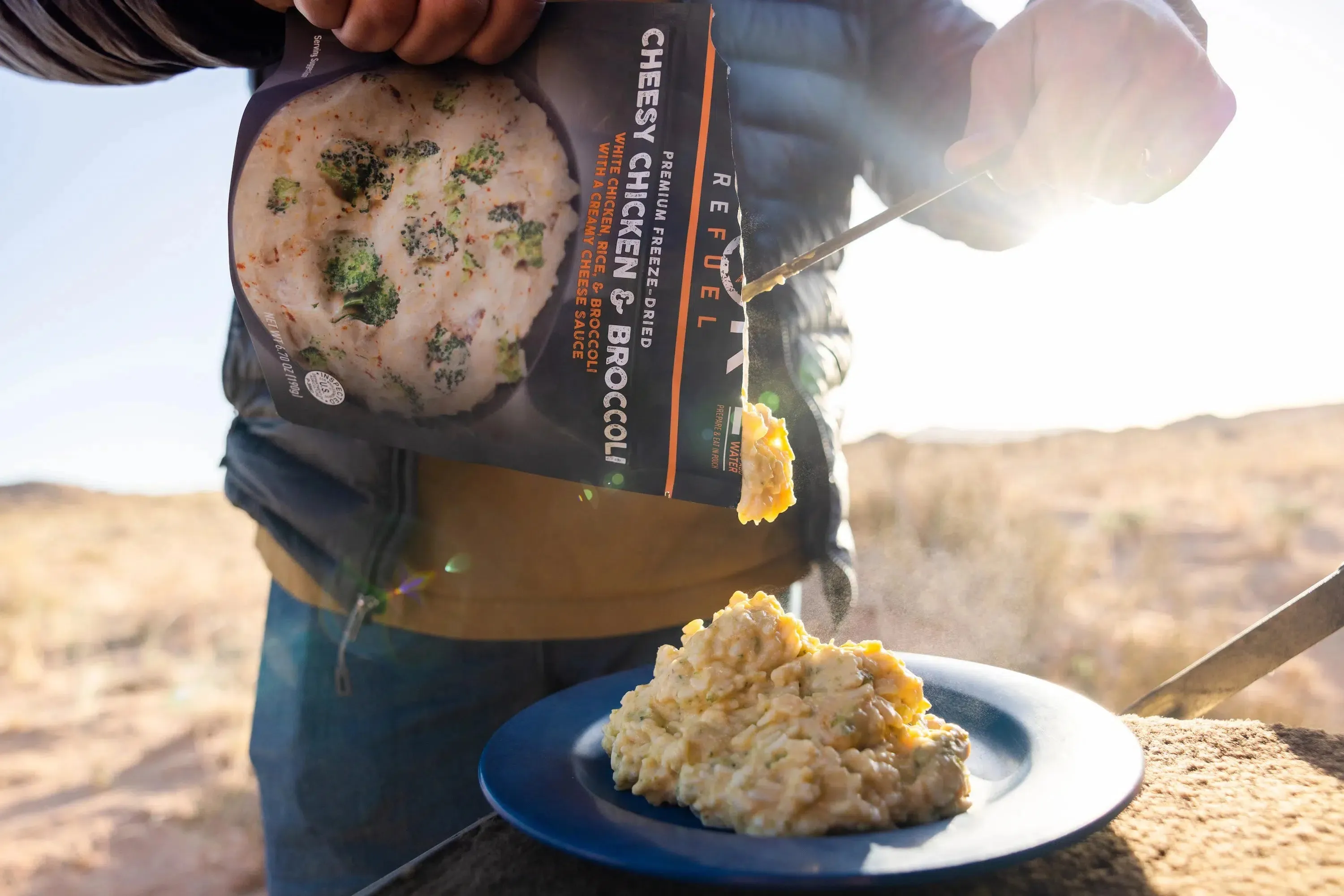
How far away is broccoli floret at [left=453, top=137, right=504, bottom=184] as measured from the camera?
3.12ft

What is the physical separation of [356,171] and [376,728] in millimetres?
895

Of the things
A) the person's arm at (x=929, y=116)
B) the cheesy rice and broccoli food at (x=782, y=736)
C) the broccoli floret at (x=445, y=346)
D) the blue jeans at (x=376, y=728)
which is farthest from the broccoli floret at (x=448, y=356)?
the person's arm at (x=929, y=116)

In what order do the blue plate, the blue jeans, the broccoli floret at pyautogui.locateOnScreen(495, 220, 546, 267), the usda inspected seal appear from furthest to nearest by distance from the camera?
the blue jeans < the usda inspected seal < the broccoli floret at pyautogui.locateOnScreen(495, 220, 546, 267) < the blue plate

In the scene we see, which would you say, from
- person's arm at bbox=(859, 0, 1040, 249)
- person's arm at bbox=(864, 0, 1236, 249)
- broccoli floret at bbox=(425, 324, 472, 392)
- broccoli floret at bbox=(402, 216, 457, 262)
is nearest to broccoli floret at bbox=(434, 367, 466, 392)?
broccoli floret at bbox=(425, 324, 472, 392)

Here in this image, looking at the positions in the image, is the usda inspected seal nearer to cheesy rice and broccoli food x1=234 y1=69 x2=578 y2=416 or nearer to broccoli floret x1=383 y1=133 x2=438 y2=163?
cheesy rice and broccoli food x1=234 y1=69 x2=578 y2=416

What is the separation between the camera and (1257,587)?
A: 21.5ft

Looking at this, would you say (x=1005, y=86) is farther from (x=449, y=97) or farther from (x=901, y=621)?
(x=901, y=621)

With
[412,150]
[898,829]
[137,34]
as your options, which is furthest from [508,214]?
[898,829]

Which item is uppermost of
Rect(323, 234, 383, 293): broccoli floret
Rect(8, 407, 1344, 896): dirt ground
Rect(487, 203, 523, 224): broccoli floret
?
Rect(487, 203, 523, 224): broccoli floret

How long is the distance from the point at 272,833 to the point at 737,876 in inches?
45.2

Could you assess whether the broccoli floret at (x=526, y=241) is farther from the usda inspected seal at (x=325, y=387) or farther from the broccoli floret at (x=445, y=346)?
the usda inspected seal at (x=325, y=387)

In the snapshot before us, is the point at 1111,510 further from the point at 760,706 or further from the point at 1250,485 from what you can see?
the point at 760,706

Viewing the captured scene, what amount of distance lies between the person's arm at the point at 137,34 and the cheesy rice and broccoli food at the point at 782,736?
3.06 ft

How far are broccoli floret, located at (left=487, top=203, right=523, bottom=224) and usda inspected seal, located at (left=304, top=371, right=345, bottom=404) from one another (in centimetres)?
28
